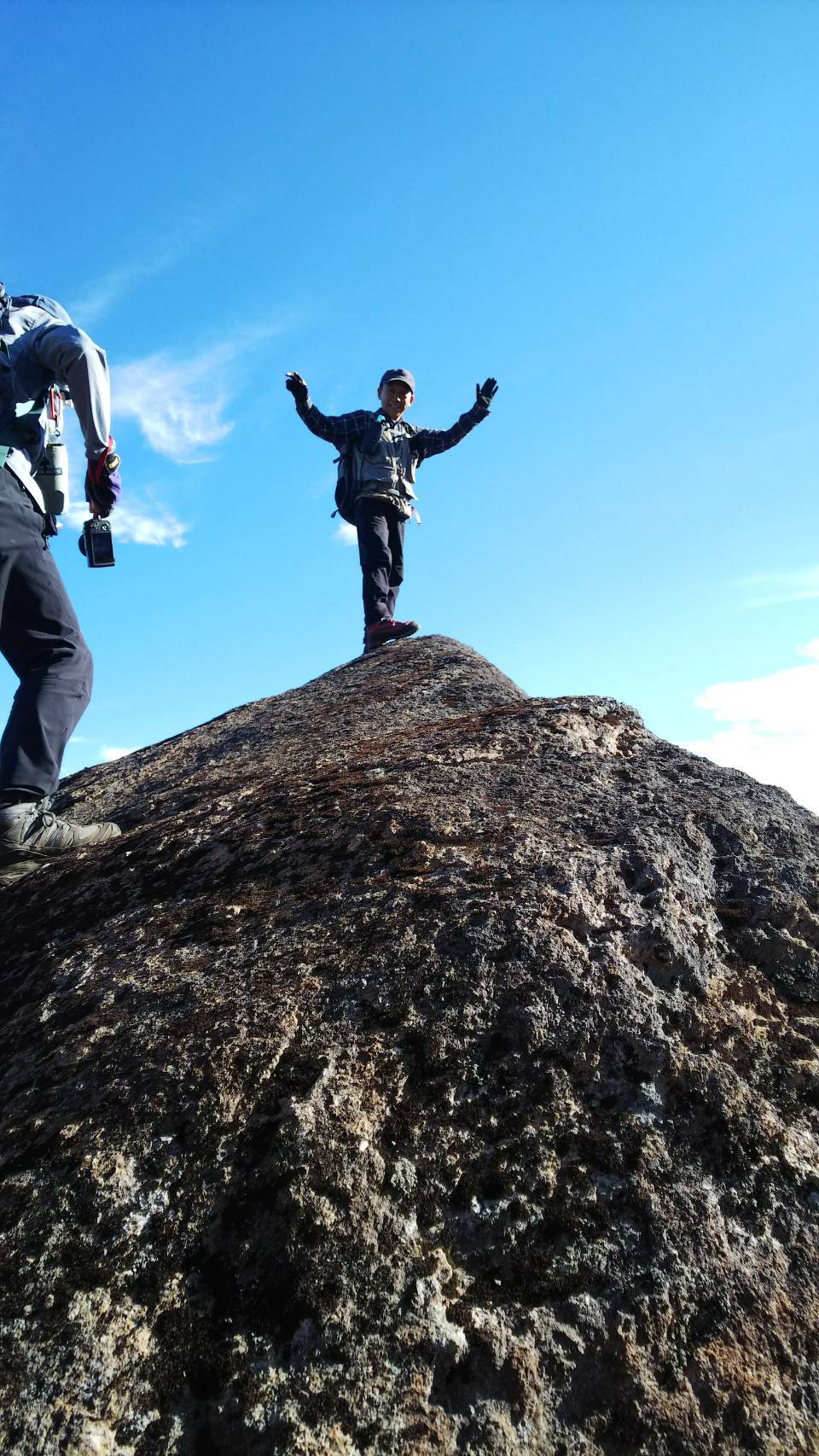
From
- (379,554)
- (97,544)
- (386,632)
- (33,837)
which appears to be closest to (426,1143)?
(33,837)

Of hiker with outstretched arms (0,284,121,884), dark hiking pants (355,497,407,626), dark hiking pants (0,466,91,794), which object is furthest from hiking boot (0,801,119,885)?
dark hiking pants (355,497,407,626)

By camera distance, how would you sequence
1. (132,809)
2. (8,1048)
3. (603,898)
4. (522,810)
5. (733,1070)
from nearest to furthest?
1. (733,1070)
2. (8,1048)
3. (603,898)
4. (522,810)
5. (132,809)

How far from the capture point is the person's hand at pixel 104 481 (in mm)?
4703

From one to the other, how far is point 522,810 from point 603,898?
54 centimetres

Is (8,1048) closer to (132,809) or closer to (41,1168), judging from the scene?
(41,1168)

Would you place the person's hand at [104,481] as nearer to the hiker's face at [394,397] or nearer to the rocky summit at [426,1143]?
the rocky summit at [426,1143]

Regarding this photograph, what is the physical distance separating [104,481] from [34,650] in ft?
3.20

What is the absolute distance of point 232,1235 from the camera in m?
1.69

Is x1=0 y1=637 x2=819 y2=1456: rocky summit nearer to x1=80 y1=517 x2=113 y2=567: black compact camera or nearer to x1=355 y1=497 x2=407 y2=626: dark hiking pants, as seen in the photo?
x1=80 y1=517 x2=113 y2=567: black compact camera

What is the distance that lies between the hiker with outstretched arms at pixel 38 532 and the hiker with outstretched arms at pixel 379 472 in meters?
4.90

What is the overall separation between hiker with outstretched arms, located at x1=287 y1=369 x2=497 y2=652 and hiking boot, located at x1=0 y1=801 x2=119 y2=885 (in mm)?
5718

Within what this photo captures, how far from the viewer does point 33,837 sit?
3904 mm

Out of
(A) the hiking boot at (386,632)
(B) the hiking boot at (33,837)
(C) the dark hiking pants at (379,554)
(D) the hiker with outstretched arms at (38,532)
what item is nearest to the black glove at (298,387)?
(C) the dark hiking pants at (379,554)

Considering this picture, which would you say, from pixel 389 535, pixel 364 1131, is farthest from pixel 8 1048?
pixel 389 535
